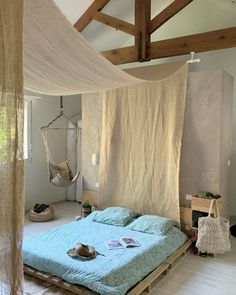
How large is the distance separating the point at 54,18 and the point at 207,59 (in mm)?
4161

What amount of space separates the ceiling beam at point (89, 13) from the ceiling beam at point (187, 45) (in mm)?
700

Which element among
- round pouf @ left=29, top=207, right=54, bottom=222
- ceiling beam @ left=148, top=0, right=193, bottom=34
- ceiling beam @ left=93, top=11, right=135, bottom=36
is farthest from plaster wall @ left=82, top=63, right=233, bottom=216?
round pouf @ left=29, top=207, right=54, bottom=222

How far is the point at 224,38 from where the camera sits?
154 inches

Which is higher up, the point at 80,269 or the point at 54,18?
the point at 54,18

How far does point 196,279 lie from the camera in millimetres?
3293

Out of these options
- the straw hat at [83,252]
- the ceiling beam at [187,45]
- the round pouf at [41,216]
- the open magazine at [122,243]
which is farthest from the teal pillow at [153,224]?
the ceiling beam at [187,45]

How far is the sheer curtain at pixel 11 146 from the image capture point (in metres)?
1.19

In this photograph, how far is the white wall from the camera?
628cm

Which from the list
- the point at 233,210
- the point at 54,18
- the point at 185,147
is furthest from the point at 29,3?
the point at 233,210

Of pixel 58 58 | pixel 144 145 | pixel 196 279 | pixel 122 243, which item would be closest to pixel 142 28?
→ pixel 144 145

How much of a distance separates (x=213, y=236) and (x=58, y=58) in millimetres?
2854

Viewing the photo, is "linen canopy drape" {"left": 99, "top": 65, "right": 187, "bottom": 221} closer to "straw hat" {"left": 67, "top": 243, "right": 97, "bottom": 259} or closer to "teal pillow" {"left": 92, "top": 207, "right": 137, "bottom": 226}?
"teal pillow" {"left": 92, "top": 207, "right": 137, "bottom": 226}

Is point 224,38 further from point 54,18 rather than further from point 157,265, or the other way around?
point 157,265

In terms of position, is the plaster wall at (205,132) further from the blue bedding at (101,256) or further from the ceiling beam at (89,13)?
the ceiling beam at (89,13)
